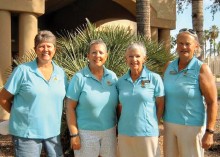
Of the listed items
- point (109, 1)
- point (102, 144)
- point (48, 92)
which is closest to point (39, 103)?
point (48, 92)

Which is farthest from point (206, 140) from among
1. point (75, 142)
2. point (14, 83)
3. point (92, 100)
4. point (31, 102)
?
point (14, 83)

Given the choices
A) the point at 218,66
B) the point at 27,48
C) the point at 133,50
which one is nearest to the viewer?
the point at 133,50

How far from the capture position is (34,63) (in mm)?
3820

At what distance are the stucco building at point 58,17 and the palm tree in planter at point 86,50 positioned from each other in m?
2.90

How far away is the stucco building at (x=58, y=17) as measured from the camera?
9734mm

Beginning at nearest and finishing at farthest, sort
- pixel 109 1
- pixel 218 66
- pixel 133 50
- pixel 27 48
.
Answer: pixel 133 50, pixel 27 48, pixel 109 1, pixel 218 66

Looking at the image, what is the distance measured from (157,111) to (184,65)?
0.56m

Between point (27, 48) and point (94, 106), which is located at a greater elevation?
point (27, 48)

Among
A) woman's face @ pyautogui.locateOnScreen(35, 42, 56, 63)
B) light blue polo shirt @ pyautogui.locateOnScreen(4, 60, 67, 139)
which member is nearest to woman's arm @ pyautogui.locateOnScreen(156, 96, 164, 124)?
light blue polo shirt @ pyautogui.locateOnScreen(4, 60, 67, 139)

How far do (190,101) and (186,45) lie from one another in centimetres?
58

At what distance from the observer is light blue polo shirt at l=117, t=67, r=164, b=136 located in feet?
12.6

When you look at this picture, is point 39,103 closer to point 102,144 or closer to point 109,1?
point 102,144

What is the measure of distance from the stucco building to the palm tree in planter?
2.90m

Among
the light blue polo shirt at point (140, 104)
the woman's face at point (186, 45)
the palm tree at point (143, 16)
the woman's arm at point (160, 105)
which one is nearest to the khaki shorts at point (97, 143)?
the light blue polo shirt at point (140, 104)
